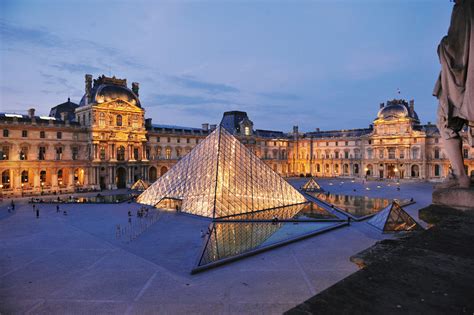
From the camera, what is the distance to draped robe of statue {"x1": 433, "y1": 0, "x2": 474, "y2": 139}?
342cm

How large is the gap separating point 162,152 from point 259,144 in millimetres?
22227

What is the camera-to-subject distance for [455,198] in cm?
459

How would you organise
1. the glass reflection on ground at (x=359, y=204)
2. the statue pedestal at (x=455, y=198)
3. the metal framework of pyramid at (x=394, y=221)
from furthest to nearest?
the glass reflection on ground at (x=359, y=204), the metal framework of pyramid at (x=394, y=221), the statue pedestal at (x=455, y=198)

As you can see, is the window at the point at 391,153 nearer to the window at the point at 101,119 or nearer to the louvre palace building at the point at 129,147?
the louvre palace building at the point at 129,147

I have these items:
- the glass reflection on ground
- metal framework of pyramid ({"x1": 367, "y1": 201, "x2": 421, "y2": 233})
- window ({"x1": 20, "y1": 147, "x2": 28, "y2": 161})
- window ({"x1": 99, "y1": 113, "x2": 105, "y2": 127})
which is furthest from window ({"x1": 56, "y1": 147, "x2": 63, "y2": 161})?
metal framework of pyramid ({"x1": 367, "y1": 201, "x2": 421, "y2": 233})

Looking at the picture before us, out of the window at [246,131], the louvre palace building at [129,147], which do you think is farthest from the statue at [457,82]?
the window at [246,131]

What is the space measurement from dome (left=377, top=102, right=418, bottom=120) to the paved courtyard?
139 ft

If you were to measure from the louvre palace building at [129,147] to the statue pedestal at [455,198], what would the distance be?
41625mm

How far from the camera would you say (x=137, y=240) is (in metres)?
16.4

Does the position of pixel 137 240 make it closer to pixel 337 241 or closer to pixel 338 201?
pixel 337 241

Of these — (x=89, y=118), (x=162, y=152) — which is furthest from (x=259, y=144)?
(x=89, y=118)

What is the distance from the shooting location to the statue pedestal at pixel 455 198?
14.6 feet

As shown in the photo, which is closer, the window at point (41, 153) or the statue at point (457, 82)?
the statue at point (457, 82)

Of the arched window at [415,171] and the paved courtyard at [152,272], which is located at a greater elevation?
the arched window at [415,171]
